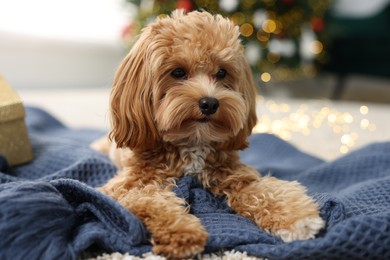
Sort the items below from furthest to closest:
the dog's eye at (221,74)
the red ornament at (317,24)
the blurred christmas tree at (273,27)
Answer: the red ornament at (317,24)
the blurred christmas tree at (273,27)
the dog's eye at (221,74)

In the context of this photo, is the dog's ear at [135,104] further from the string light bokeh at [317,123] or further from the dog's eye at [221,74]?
the string light bokeh at [317,123]

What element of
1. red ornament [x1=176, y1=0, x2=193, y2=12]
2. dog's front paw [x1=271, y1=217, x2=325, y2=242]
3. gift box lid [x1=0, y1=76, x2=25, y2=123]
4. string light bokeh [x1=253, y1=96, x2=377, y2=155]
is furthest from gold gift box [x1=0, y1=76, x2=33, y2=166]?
red ornament [x1=176, y1=0, x2=193, y2=12]

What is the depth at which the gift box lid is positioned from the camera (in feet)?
7.15

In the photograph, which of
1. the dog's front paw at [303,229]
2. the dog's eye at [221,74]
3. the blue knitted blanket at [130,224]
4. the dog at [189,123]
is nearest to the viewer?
the blue knitted blanket at [130,224]

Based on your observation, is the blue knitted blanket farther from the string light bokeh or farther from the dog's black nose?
the string light bokeh

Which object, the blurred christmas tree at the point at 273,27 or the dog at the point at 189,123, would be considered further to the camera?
the blurred christmas tree at the point at 273,27

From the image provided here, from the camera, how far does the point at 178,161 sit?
1846 millimetres

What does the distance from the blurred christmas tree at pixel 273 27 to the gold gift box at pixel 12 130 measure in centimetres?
208

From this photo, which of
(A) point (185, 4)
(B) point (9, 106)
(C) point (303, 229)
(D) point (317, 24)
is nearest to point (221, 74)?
(C) point (303, 229)

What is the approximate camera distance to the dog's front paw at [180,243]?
1.44 m

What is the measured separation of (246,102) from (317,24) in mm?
3347

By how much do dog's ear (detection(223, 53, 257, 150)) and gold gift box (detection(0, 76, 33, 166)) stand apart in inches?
37.2

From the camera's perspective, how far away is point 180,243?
4.75 ft

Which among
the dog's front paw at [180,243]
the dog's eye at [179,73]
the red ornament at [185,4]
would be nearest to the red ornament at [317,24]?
the red ornament at [185,4]
